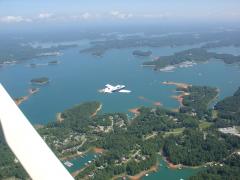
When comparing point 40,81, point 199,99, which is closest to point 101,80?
point 40,81

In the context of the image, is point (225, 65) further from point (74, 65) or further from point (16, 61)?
point (16, 61)

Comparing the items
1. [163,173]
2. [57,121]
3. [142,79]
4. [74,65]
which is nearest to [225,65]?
[142,79]

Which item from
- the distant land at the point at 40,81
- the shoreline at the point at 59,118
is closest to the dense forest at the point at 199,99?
the shoreline at the point at 59,118

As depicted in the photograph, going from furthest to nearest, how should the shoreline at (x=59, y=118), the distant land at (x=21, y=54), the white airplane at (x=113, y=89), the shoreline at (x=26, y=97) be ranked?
the distant land at (x=21, y=54) < the white airplane at (x=113, y=89) < the shoreline at (x=26, y=97) < the shoreline at (x=59, y=118)

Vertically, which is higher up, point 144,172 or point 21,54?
point 21,54

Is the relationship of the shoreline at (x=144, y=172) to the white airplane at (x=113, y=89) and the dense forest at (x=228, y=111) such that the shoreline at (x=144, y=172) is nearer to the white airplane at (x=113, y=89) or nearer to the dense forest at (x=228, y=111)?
the dense forest at (x=228, y=111)

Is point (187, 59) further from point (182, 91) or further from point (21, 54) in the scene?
point (21, 54)
